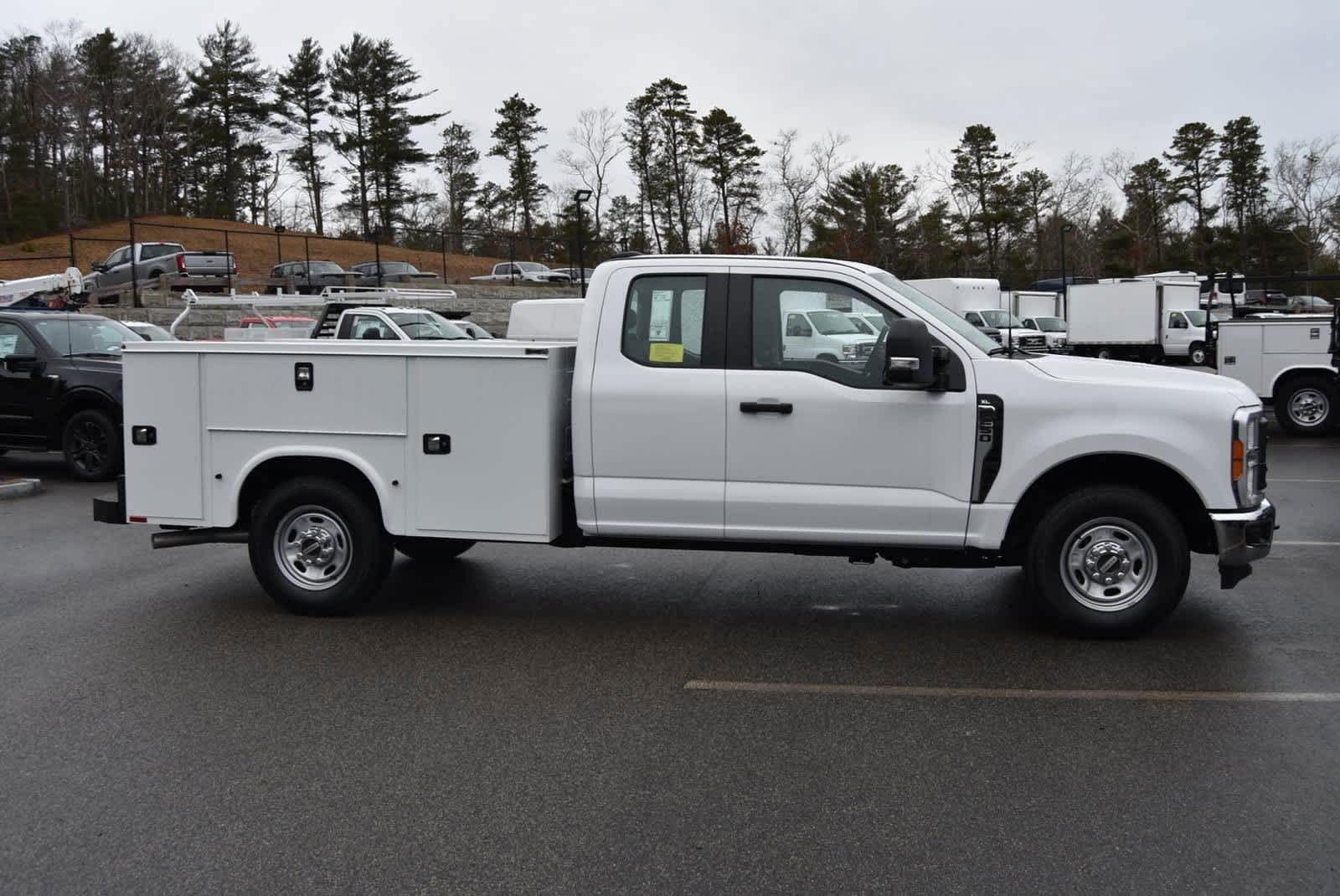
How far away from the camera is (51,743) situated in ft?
16.9

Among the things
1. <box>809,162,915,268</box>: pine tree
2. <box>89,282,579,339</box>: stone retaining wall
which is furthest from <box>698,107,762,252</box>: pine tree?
<box>89,282,579,339</box>: stone retaining wall

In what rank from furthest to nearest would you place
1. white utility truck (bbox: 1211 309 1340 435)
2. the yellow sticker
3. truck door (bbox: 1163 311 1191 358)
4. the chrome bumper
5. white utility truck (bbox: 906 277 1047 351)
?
white utility truck (bbox: 906 277 1047 351) < truck door (bbox: 1163 311 1191 358) < white utility truck (bbox: 1211 309 1340 435) < the yellow sticker < the chrome bumper

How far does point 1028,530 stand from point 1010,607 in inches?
39.2

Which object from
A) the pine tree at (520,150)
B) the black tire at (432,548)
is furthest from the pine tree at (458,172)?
the black tire at (432,548)

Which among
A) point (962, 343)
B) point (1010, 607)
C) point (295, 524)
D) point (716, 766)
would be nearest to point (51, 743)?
point (295, 524)

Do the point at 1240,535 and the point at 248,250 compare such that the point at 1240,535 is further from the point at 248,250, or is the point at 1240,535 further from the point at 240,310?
the point at 248,250

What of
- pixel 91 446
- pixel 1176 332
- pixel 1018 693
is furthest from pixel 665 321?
pixel 1176 332

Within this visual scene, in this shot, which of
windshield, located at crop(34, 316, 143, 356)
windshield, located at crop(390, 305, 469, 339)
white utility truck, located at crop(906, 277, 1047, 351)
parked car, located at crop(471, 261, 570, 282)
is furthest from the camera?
parked car, located at crop(471, 261, 570, 282)

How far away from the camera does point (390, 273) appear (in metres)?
49.4

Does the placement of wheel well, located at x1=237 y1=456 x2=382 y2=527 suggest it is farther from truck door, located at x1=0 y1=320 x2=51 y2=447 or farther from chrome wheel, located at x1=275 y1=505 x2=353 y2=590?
truck door, located at x1=0 y1=320 x2=51 y2=447

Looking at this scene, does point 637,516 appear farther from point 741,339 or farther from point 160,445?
point 160,445

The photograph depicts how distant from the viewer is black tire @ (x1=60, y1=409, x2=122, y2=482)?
1341 cm

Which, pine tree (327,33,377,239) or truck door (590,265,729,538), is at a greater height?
pine tree (327,33,377,239)

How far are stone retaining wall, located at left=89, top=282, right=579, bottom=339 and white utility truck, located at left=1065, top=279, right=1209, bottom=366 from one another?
→ 62.6 feet
